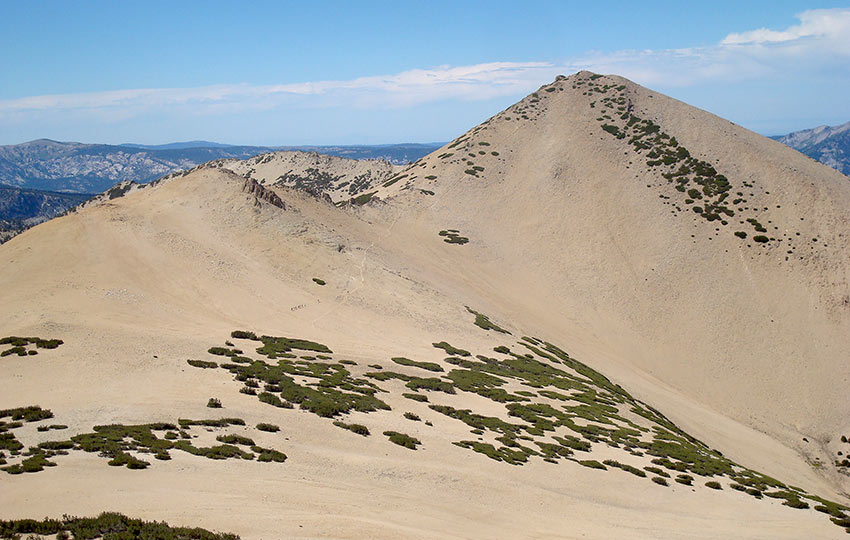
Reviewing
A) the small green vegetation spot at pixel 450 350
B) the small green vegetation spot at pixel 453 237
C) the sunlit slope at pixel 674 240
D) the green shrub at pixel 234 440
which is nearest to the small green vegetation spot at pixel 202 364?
the green shrub at pixel 234 440

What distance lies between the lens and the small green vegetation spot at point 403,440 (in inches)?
1117

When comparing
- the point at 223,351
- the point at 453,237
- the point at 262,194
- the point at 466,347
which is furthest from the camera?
the point at 453,237

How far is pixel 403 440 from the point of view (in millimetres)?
28625

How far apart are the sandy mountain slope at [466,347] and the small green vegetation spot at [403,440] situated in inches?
7.3

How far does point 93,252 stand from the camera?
55.4 m

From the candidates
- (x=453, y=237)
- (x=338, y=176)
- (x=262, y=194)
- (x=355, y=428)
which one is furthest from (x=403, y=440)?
(x=338, y=176)

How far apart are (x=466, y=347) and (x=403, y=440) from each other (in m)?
26.6

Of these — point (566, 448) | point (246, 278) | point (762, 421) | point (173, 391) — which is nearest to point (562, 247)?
point (762, 421)

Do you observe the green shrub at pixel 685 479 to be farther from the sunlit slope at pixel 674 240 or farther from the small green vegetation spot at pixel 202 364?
the sunlit slope at pixel 674 240

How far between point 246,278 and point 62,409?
3226 centimetres

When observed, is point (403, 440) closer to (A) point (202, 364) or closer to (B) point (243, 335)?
(A) point (202, 364)

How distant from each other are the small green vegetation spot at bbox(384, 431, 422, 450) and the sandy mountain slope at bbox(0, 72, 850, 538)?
0.61 ft

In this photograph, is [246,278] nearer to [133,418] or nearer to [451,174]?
[133,418]

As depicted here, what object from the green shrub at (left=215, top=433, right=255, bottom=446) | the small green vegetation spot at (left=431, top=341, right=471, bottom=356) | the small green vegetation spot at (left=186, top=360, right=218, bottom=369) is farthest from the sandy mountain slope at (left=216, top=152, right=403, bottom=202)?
the green shrub at (left=215, top=433, right=255, bottom=446)
